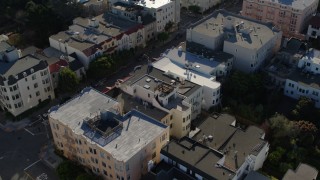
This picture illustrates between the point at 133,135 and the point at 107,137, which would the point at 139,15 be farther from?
the point at 107,137

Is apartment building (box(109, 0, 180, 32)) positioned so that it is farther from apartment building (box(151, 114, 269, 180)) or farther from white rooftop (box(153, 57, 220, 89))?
apartment building (box(151, 114, 269, 180))

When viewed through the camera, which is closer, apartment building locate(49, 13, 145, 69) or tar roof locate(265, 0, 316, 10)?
apartment building locate(49, 13, 145, 69)

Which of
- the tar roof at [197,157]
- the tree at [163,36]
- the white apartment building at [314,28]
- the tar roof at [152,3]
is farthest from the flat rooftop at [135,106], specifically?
the white apartment building at [314,28]

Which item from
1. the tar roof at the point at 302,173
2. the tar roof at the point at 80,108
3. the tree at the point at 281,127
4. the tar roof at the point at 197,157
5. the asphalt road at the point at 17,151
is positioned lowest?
the asphalt road at the point at 17,151

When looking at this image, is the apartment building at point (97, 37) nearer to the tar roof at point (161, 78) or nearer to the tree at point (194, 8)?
the tar roof at point (161, 78)

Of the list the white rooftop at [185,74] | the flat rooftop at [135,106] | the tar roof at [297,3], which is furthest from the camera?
the tar roof at [297,3]

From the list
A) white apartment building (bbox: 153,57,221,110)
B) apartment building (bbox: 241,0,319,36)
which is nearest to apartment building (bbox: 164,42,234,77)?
white apartment building (bbox: 153,57,221,110)

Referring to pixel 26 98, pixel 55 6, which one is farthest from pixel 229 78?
pixel 55 6
